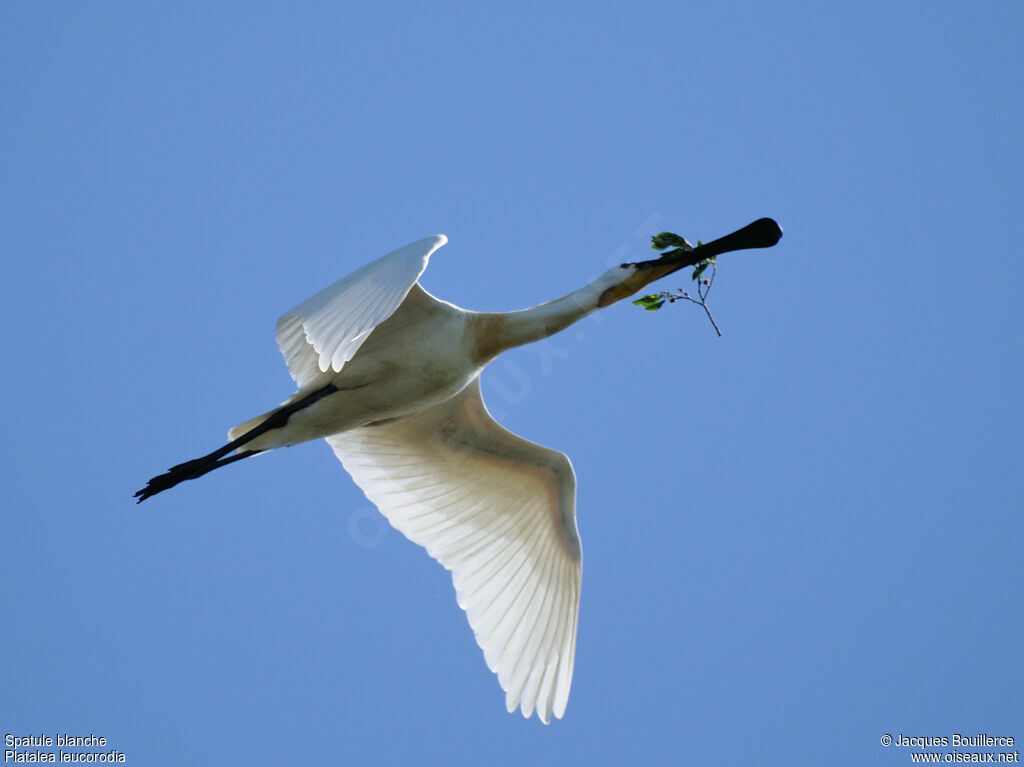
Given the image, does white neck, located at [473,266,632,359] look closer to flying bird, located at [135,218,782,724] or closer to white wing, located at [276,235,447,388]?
flying bird, located at [135,218,782,724]

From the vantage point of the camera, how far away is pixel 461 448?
10.0 m

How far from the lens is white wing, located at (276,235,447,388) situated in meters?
6.81

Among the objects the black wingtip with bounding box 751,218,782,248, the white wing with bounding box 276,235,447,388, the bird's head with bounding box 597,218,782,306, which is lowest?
the white wing with bounding box 276,235,447,388

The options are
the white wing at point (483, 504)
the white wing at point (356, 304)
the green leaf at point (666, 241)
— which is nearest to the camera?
the white wing at point (356, 304)

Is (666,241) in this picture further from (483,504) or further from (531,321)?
(483,504)

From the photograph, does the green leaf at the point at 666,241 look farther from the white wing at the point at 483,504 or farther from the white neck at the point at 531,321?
the white wing at the point at 483,504

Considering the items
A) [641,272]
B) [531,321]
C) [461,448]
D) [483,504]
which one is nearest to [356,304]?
[531,321]

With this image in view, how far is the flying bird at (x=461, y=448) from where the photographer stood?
340 inches

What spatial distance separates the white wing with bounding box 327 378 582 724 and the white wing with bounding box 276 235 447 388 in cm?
184

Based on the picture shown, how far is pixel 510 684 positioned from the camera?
930cm

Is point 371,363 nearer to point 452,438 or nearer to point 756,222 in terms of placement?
point 452,438

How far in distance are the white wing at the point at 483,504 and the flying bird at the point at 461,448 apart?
0.03 feet

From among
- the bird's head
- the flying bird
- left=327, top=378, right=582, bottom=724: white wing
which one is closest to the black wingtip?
the flying bird

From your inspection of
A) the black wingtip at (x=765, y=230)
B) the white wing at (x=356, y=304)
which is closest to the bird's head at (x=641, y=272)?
the black wingtip at (x=765, y=230)
